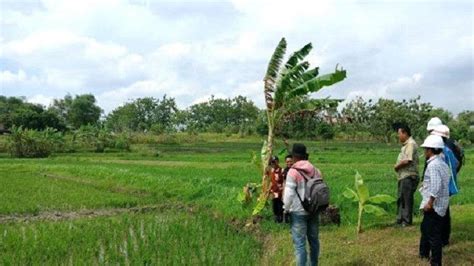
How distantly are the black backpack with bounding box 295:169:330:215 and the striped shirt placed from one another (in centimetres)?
126

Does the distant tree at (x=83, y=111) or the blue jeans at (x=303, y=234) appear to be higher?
the distant tree at (x=83, y=111)

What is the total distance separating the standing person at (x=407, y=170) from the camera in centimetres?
772

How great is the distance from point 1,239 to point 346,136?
57.2 metres

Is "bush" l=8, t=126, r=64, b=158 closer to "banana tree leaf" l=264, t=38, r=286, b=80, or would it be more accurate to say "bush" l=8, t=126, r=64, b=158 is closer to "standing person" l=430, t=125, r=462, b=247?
"banana tree leaf" l=264, t=38, r=286, b=80

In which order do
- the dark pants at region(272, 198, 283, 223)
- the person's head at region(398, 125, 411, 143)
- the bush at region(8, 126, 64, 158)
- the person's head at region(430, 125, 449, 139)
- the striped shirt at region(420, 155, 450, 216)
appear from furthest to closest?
the bush at region(8, 126, 64, 158) → the dark pants at region(272, 198, 283, 223) → the person's head at region(398, 125, 411, 143) → the person's head at region(430, 125, 449, 139) → the striped shirt at region(420, 155, 450, 216)

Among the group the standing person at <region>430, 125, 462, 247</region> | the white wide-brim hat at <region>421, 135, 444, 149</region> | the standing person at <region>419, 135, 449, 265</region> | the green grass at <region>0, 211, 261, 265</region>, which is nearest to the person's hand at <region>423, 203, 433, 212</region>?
the standing person at <region>419, 135, 449, 265</region>

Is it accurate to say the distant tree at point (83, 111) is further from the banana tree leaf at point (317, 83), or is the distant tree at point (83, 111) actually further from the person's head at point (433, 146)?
the person's head at point (433, 146)

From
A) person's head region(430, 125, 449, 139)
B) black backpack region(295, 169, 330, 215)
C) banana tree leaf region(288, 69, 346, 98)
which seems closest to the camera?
black backpack region(295, 169, 330, 215)

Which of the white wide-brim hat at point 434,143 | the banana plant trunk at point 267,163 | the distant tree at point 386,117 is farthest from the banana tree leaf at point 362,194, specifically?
the distant tree at point 386,117

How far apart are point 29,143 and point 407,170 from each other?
34.7 meters

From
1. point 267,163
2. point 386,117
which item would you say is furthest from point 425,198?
point 386,117

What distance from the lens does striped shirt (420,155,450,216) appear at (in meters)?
5.88

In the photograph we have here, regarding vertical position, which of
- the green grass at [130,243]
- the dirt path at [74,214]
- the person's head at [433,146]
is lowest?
the dirt path at [74,214]

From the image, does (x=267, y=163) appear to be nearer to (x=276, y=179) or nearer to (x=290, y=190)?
(x=276, y=179)
